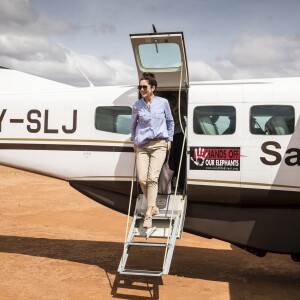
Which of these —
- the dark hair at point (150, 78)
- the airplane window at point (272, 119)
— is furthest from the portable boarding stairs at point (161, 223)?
the dark hair at point (150, 78)

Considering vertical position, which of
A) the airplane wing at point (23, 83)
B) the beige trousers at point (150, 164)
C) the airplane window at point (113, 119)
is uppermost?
the airplane wing at point (23, 83)

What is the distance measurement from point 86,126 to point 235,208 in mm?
3303

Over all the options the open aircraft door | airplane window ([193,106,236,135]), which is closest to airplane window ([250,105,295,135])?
airplane window ([193,106,236,135])

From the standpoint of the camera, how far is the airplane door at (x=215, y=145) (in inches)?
307

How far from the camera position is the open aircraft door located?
7445 mm

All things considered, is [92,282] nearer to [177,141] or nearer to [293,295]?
[177,141]

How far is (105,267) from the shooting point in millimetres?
9492

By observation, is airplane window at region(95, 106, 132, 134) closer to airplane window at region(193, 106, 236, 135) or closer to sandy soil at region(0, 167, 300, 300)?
airplane window at region(193, 106, 236, 135)

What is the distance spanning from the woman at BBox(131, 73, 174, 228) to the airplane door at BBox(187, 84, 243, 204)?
0.54 metres

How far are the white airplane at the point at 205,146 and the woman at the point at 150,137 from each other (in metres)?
0.48

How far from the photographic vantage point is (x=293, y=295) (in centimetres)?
800

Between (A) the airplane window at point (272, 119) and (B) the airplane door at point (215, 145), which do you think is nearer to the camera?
(A) the airplane window at point (272, 119)

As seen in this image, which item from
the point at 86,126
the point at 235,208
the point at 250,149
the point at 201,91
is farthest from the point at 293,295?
the point at 86,126

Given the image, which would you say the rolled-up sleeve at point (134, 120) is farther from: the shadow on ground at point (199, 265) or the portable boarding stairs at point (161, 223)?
the shadow on ground at point (199, 265)
